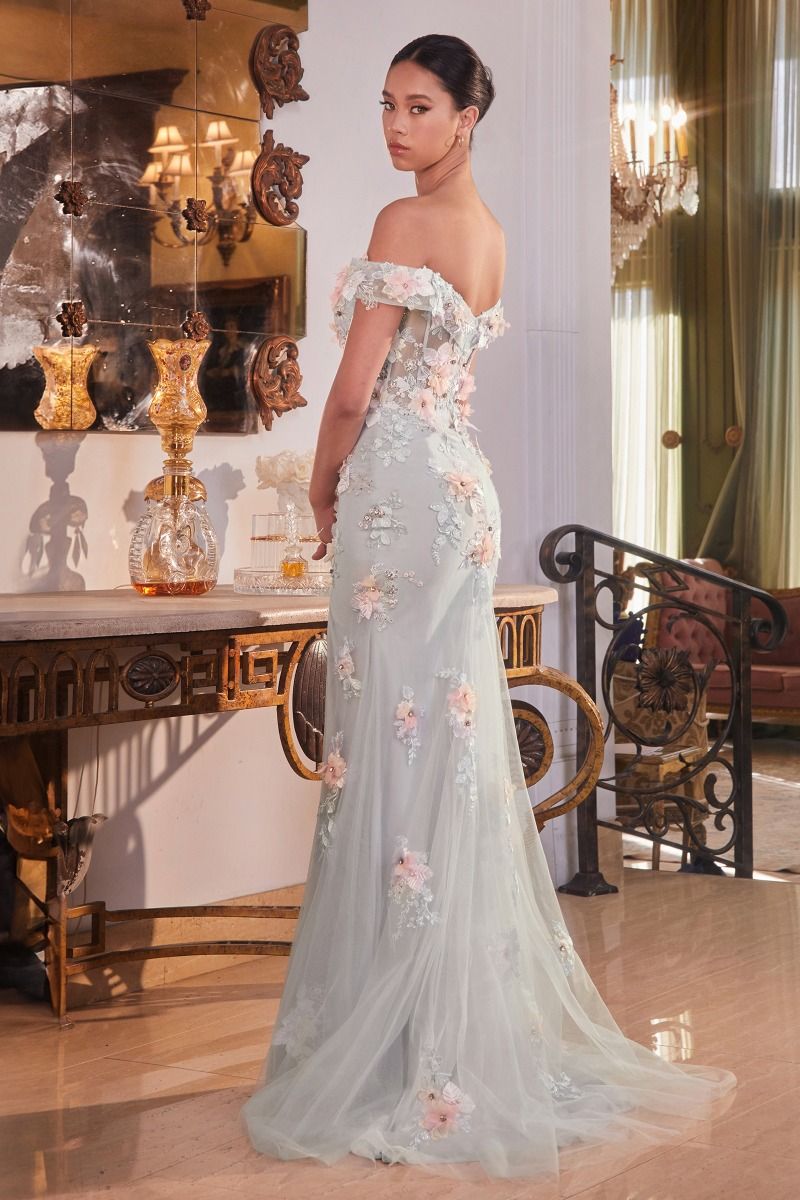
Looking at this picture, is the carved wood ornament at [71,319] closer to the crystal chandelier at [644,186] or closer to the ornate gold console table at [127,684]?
the ornate gold console table at [127,684]

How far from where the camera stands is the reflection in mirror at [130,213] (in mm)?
3549

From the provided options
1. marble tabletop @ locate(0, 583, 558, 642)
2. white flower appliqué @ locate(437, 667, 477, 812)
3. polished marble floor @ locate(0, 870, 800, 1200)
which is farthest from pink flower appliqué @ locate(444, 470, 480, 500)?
polished marble floor @ locate(0, 870, 800, 1200)

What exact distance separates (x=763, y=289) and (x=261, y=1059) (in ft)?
26.1

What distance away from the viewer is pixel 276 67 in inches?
161

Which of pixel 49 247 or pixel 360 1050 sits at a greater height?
pixel 49 247

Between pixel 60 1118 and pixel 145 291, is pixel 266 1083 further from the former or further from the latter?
pixel 145 291

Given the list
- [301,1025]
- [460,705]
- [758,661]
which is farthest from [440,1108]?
[758,661]

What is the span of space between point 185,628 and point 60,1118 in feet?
3.24

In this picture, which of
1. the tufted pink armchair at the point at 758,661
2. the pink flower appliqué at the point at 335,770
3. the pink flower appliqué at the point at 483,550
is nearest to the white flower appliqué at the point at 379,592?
the pink flower appliqué at the point at 483,550

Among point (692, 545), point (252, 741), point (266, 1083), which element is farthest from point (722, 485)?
point (266, 1083)

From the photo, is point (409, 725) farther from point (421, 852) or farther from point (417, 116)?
point (417, 116)

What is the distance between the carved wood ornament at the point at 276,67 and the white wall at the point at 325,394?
61mm

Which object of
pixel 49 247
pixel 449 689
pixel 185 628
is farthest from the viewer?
pixel 49 247

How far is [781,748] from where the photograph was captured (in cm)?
945
